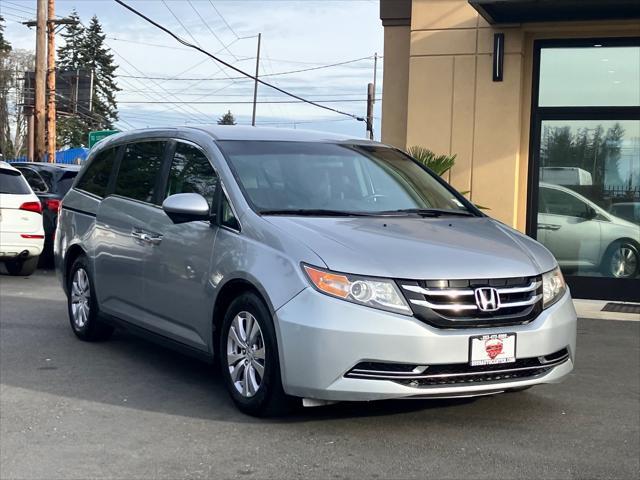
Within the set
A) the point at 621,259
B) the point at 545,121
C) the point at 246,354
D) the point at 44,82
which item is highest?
the point at 44,82

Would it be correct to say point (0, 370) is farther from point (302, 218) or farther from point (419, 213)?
point (419, 213)

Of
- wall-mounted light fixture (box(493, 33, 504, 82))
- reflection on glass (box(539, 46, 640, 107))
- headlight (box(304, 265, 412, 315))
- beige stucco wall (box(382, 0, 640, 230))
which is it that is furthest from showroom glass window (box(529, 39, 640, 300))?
headlight (box(304, 265, 412, 315))

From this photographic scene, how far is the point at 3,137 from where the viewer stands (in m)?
73.0

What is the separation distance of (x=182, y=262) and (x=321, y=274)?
139 cm

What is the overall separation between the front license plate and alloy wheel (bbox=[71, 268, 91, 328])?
12.3 feet

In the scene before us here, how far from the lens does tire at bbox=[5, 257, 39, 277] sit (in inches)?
489

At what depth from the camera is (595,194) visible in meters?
11.2

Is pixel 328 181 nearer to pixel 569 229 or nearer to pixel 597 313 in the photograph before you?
pixel 597 313

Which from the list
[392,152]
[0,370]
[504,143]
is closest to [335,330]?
[392,152]

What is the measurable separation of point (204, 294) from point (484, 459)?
2.01m

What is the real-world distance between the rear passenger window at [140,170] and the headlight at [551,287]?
2.89 meters

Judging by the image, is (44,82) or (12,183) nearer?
(12,183)

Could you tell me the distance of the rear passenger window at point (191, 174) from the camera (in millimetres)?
5887

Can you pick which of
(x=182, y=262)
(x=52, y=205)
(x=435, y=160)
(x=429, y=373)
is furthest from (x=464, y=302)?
(x=52, y=205)
